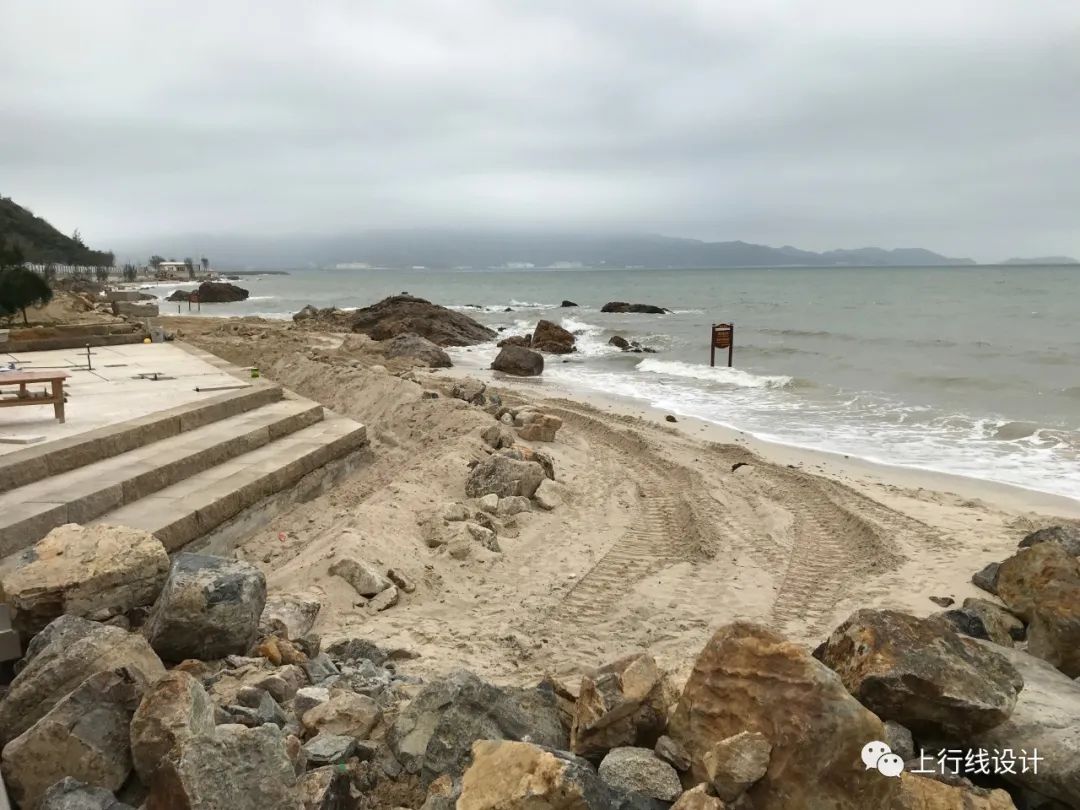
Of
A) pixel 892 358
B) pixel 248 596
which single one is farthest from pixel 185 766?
pixel 892 358

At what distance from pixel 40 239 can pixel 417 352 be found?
2418 inches

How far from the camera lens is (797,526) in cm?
720

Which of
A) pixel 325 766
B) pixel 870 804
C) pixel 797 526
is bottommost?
pixel 797 526

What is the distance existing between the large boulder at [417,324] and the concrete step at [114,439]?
16.9 metres

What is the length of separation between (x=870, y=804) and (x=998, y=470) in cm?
860

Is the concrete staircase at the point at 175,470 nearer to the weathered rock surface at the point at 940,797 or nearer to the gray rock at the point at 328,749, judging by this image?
the gray rock at the point at 328,749

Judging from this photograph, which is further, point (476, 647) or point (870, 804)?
point (476, 647)

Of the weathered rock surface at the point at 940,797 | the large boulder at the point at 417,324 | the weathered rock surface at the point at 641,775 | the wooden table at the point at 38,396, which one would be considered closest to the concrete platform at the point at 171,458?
the wooden table at the point at 38,396

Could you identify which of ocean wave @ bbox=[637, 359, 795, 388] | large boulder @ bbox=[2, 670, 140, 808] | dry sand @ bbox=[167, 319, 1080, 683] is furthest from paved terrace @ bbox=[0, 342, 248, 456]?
ocean wave @ bbox=[637, 359, 795, 388]

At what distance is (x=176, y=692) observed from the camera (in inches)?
109

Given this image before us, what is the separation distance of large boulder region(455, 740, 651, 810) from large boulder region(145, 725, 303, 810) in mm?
629

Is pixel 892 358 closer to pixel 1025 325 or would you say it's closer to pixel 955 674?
pixel 1025 325

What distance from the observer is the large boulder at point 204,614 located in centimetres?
363

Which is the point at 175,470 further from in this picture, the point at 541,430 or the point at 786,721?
the point at 786,721
